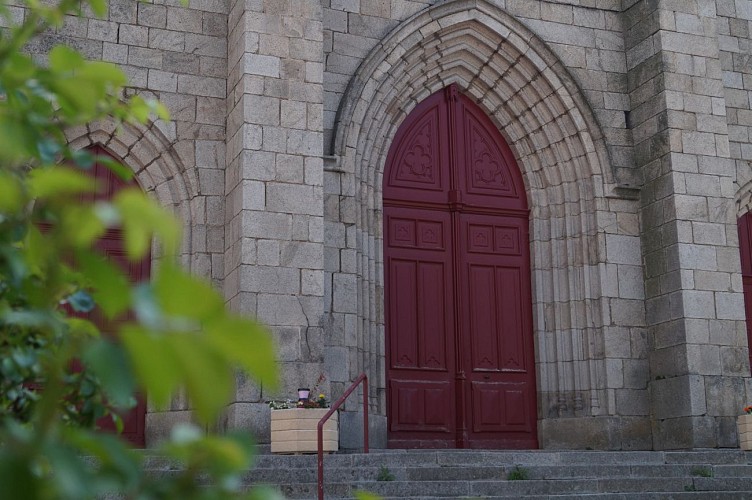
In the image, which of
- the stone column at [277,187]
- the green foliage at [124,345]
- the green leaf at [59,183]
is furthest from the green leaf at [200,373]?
the stone column at [277,187]

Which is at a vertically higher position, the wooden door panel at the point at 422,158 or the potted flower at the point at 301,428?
the wooden door panel at the point at 422,158

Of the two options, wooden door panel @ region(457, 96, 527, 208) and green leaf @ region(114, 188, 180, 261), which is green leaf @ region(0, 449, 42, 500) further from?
wooden door panel @ region(457, 96, 527, 208)

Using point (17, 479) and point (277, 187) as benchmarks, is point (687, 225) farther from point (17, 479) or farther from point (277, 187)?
point (17, 479)

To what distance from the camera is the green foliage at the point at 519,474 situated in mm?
6953

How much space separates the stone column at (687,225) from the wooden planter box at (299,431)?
138 inches

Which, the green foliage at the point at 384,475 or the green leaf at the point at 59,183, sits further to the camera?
the green foliage at the point at 384,475

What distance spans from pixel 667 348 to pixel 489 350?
1.69m

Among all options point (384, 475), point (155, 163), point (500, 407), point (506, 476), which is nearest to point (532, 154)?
point (500, 407)

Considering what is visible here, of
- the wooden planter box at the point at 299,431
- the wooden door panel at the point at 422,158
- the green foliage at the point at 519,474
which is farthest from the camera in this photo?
the wooden door panel at the point at 422,158

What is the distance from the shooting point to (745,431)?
348 inches

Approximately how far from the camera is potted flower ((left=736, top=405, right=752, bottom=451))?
8766mm

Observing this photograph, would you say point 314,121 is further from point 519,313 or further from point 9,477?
point 9,477

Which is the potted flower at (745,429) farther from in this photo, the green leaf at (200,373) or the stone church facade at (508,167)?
the green leaf at (200,373)

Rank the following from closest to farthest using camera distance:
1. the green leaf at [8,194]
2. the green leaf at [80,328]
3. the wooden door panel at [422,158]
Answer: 1. the green leaf at [8,194]
2. the green leaf at [80,328]
3. the wooden door panel at [422,158]
